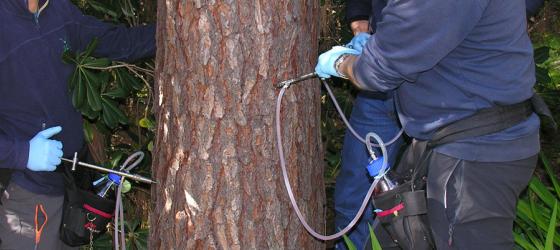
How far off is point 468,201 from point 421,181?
18 centimetres

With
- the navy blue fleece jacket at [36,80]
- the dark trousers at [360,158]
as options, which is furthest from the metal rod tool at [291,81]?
the navy blue fleece jacket at [36,80]

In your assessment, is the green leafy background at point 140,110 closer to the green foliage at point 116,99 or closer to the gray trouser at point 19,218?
the green foliage at point 116,99

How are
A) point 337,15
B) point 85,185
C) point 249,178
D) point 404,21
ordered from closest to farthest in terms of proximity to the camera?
point 404,21
point 249,178
point 85,185
point 337,15

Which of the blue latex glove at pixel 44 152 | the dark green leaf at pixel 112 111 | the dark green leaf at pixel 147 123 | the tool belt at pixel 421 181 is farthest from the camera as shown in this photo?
the dark green leaf at pixel 147 123

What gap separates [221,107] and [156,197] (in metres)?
0.50

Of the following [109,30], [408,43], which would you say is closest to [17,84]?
[109,30]

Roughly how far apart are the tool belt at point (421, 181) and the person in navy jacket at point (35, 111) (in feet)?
4.06

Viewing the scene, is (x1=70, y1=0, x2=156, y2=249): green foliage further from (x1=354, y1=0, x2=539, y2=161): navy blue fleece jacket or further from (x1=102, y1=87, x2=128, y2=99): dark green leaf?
(x1=354, y1=0, x2=539, y2=161): navy blue fleece jacket

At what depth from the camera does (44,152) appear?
2.76 metres

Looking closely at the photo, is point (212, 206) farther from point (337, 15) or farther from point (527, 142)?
point (337, 15)

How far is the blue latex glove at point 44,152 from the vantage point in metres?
2.75

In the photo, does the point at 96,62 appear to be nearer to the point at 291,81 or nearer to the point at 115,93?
the point at 115,93

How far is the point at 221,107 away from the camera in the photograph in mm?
2480

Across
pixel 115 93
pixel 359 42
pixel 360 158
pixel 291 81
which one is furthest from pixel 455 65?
pixel 115 93
